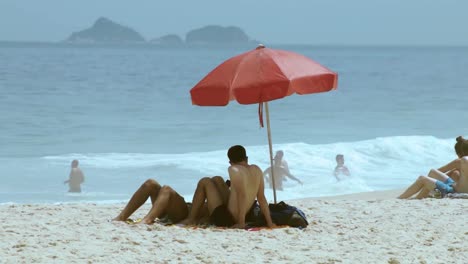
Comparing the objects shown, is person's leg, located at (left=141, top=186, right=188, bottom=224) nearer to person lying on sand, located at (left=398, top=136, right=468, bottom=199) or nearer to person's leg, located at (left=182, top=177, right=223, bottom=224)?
person's leg, located at (left=182, top=177, right=223, bottom=224)

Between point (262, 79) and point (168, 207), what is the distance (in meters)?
1.39

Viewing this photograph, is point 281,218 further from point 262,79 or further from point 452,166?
point 452,166

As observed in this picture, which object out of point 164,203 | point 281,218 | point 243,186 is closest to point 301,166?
point 281,218

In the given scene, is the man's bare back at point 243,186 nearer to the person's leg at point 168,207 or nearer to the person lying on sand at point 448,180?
the person's leg at point 168,207

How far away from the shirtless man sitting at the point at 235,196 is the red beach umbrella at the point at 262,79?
468 mm

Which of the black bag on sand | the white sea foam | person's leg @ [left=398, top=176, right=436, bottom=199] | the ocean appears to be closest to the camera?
the black bag on sand

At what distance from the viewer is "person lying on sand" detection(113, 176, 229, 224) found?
7.80 meters

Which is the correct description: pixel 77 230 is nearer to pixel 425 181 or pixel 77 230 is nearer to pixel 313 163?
pixel 425 181

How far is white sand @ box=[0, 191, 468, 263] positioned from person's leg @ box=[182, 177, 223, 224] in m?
0.28

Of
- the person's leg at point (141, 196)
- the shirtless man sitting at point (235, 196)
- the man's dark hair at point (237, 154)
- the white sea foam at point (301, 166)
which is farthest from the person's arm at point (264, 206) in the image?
the white sea foam at point (301, 166)

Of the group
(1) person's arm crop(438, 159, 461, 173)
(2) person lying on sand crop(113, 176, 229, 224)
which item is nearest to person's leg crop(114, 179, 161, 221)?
(2) person lying on sand crop(113, 176, 229, 224)

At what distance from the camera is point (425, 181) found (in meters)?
10.4

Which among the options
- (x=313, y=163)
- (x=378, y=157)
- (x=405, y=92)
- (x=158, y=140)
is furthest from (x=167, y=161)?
(x=405, y=92)

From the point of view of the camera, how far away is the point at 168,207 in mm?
7891
